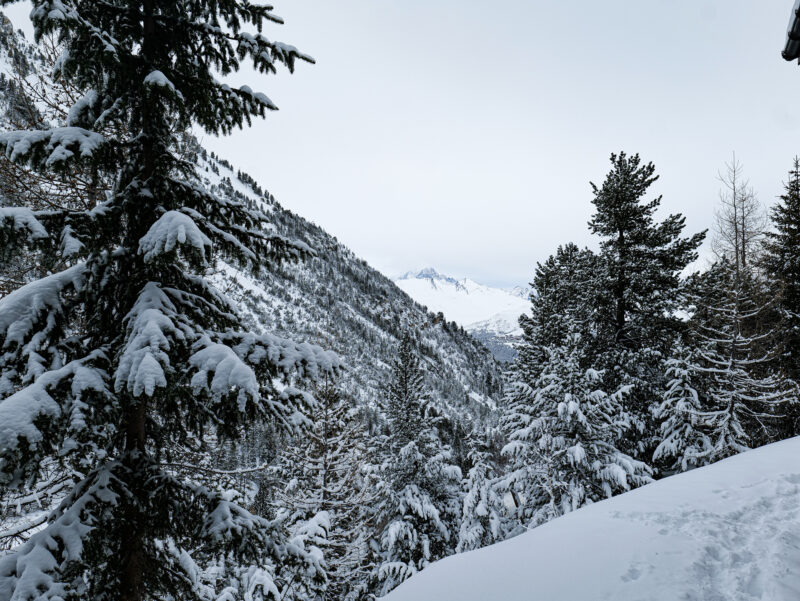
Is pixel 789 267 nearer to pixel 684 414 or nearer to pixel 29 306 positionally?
pixel 684 414

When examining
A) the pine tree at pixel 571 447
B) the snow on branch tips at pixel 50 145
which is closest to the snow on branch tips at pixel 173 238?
the snow on branch tips at pixel 50 145

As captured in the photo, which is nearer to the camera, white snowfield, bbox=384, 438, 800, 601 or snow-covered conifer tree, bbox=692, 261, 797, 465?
white snowfield, bbox=384, 438, 800, 601

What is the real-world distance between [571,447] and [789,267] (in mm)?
12490

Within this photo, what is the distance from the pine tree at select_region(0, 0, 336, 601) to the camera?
124 inches

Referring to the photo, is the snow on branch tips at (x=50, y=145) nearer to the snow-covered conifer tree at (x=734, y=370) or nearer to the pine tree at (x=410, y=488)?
the pine tree at (x=410, y=488)

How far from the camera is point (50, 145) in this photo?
3600mm

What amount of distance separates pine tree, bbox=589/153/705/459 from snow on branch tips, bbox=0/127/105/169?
52.5 feet

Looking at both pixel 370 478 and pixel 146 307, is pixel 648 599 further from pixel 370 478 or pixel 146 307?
pixel 370 478

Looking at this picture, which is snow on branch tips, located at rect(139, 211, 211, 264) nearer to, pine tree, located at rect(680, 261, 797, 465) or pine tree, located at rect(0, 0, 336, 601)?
pine tree, located at rect(0, 0, 336, 601)

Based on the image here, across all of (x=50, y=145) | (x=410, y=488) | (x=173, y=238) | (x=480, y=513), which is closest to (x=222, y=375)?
(x=173, y=238)

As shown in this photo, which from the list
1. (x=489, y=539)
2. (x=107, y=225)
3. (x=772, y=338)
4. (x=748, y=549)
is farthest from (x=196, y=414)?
(x=772, y=338)

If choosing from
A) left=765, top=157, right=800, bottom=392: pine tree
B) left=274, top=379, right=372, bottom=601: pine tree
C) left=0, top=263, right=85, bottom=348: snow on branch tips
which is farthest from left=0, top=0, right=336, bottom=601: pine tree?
left=765, top=157, right=800, bottom=392: pine tree

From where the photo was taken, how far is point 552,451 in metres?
13.6

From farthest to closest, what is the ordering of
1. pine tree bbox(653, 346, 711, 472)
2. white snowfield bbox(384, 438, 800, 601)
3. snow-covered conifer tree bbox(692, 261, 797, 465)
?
pine tree bbox(653, 346, 711, 472)
snow-covered conifer tree bbox(692, 261, 797, 465)
white snowfield bbox(384, 438, 800, 601)
